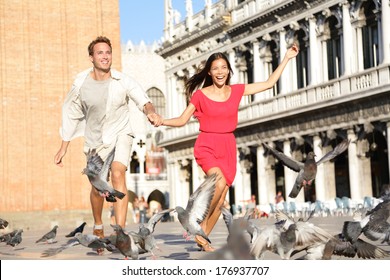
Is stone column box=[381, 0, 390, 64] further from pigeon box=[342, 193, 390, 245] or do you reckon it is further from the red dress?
pigeon box=[342, 193, 390, 245]

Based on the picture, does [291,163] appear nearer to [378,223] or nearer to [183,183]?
[378,223]

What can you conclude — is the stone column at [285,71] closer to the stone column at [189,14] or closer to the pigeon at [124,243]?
the stone column at [189,14]

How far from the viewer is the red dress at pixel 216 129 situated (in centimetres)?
758

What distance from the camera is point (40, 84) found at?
22.6 meters

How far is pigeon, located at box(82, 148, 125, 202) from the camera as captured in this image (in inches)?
272

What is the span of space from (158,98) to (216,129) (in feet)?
205

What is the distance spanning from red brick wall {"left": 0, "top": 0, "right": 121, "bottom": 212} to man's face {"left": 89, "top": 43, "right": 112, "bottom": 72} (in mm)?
14522

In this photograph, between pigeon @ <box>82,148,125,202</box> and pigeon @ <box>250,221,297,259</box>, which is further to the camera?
pigeon @ <box>82,148,125,202</box>

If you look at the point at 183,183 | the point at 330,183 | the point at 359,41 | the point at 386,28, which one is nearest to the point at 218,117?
the point at 386,28

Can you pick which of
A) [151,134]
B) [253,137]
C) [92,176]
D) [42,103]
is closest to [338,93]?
[253,137]

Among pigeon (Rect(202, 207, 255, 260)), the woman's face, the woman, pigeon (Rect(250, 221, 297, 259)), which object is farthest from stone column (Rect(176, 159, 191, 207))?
pigeon (Rect(202, 207, 255, 260))

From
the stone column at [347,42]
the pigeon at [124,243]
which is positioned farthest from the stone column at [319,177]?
the pigeon at [124,243]

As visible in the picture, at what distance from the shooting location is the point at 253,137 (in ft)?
126
